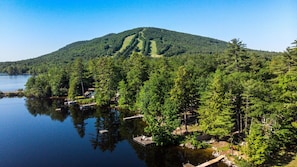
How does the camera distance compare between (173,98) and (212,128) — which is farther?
(173,98)

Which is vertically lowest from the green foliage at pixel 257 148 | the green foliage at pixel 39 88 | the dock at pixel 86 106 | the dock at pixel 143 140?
the dock at pixel 143 140

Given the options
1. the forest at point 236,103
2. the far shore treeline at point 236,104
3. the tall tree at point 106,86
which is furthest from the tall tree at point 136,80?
the tall tree at point 106,86

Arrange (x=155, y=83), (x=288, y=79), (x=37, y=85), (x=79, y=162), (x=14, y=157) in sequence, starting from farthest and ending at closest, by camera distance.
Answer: (x=37, y=85) < (x=155, y=83) < (x=14, y=157) < (x=79, y=162) < (x=288, y=79)

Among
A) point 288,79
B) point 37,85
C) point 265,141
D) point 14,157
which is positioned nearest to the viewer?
point 265,141

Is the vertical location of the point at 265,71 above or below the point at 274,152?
above

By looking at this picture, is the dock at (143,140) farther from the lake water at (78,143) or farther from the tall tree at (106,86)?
the tall tree at (106,86)

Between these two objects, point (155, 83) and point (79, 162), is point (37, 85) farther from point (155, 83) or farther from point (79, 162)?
point (79, 162)

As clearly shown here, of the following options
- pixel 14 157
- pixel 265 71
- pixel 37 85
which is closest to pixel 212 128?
pixel 265 71

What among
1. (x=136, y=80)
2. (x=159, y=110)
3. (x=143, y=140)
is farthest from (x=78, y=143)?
(x=136, y=80)
